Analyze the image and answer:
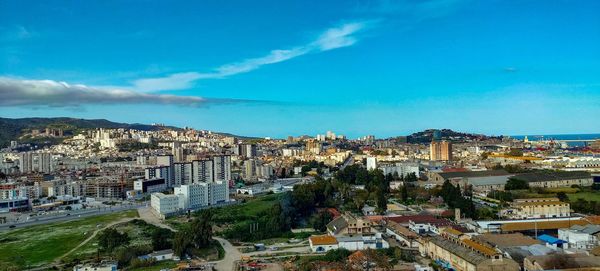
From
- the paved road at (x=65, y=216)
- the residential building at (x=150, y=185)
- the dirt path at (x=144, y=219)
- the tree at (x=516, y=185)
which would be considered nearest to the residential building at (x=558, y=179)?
the tree at (x=516, y=185)

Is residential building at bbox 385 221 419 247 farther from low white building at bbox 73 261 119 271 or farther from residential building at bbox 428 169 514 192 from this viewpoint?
residential building at bbox 428 169 514 192

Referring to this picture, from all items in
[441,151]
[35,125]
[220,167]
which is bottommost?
[220,167]

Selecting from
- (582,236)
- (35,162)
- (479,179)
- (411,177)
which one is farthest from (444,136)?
(582,236)

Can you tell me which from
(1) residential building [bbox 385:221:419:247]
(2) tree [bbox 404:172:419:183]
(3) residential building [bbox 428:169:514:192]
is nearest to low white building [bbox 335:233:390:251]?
(1) residential building [bbox 385:221:419:247]

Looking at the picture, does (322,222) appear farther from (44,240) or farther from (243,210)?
(44,240)

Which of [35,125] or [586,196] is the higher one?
[35,125]

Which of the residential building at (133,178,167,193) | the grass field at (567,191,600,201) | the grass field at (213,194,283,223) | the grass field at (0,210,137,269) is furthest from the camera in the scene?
the residential building at (133,178,167,193)

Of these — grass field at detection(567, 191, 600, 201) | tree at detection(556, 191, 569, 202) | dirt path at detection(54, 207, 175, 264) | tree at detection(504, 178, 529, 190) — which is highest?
tree at detection(504, 178, 529, 190)

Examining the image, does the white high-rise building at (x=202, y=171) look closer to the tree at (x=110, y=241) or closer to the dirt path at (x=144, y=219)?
the dirt path at (x=144, y=219)
